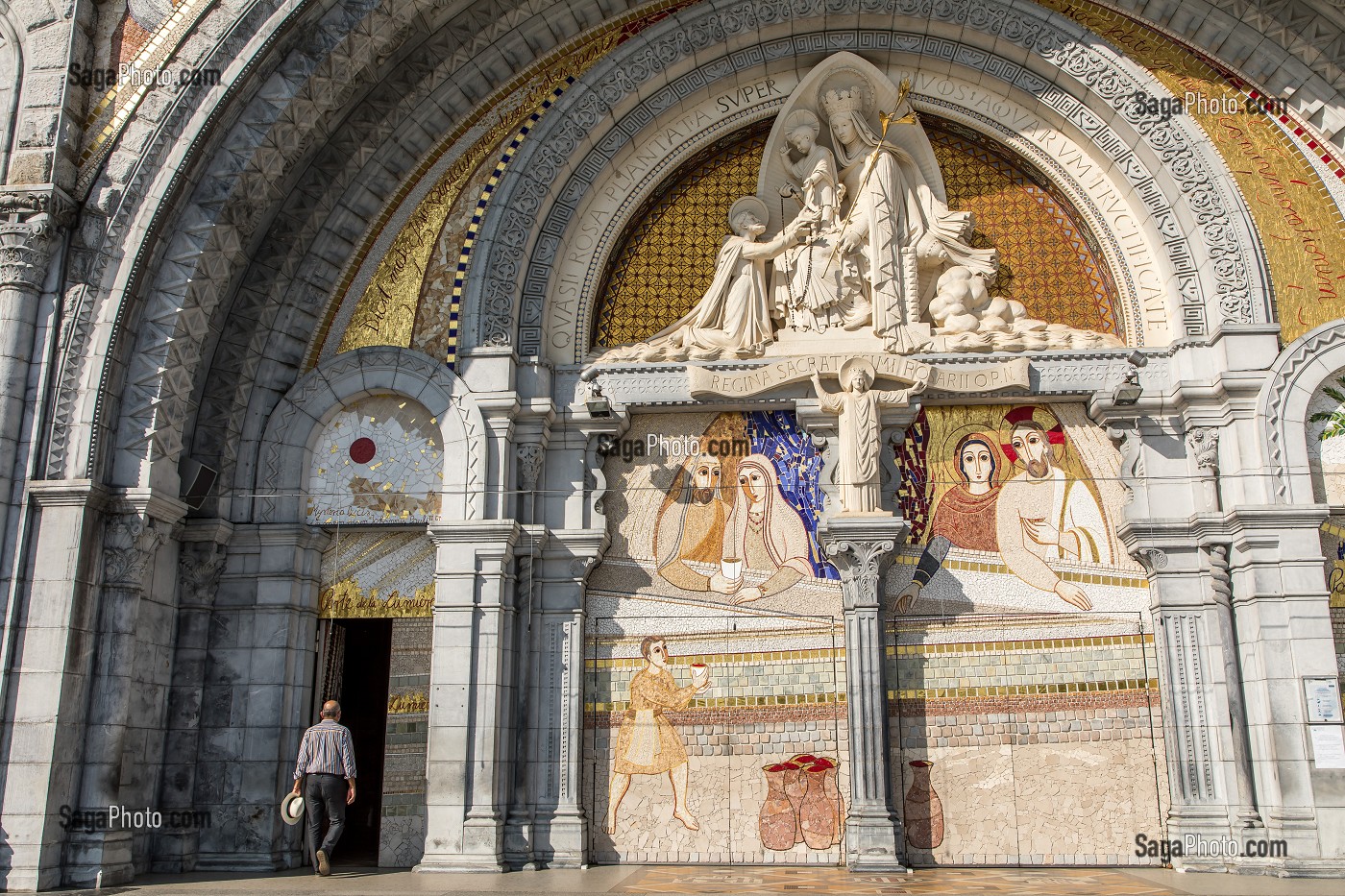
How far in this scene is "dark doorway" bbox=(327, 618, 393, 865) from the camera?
13.7 metres

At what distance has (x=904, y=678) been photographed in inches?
393

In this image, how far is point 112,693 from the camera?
901 cm

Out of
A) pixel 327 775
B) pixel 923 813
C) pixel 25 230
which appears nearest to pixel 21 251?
pixel 25 230

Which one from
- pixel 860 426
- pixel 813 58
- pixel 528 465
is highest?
pixel 813 58

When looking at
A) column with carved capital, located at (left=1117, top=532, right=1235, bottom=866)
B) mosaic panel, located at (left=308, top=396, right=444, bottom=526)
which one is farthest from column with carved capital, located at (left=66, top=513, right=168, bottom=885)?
column with carved capital, located at (left=1117, top=532, right=1235, bottom=866)

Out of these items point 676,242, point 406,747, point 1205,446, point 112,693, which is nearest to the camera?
point 112,693

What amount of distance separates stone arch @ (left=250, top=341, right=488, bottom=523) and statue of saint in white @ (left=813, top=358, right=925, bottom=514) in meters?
3.11

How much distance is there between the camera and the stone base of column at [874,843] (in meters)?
9.23

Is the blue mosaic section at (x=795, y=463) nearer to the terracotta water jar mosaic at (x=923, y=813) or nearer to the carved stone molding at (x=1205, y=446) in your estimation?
the terracotta water jar mosaic at (x=923, y=813)

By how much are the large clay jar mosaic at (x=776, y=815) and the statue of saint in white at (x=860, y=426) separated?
7.52 ft

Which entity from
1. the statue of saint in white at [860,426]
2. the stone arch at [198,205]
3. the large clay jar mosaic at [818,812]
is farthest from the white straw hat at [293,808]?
the statue of saint in white at [860,426]

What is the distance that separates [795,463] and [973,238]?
2.80 metres

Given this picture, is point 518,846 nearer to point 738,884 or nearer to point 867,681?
point 738,884

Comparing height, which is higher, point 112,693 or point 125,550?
point 125,550
